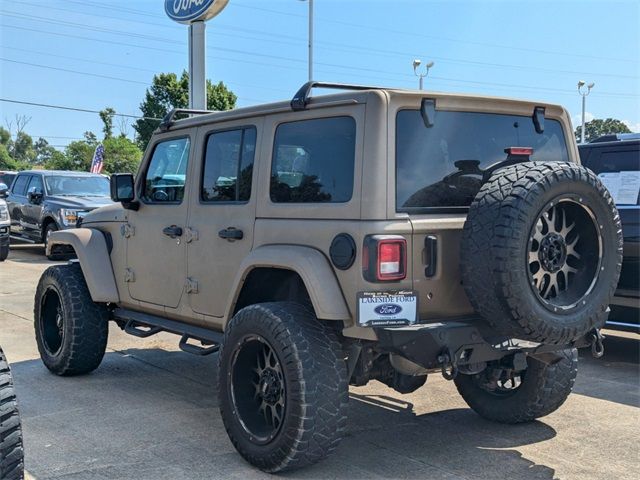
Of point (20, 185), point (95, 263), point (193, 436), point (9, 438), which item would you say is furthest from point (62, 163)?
point (9, 438)

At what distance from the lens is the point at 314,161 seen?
393 centimetres

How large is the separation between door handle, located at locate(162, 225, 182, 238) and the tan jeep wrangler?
0.49ft

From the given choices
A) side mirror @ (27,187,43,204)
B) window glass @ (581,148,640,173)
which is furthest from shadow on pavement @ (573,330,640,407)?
side mirror @ (27,187,43,204)

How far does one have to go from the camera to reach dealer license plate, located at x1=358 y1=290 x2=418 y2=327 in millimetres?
3424

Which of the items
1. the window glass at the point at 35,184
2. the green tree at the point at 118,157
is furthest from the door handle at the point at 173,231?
the green tree at the point at 118,157

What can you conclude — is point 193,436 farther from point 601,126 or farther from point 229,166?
point 601,126

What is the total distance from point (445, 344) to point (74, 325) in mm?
3294

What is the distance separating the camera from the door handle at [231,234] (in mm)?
4254

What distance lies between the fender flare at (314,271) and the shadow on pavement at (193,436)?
0.94 m

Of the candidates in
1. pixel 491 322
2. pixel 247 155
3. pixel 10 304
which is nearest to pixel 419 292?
pixel 491 322

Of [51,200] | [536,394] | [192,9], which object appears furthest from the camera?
[192,9]

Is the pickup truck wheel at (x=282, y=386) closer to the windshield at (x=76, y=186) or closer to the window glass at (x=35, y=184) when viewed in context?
the windshield at (x=76, y=186)

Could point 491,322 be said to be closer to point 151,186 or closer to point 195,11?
point 151,186

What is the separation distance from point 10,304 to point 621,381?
749cm
